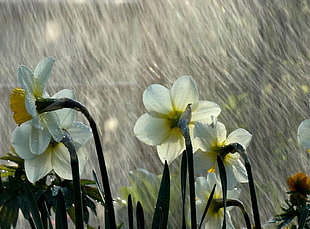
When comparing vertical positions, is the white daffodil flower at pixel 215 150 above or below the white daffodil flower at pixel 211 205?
above

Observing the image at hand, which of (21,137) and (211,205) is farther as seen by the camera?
(211,205)

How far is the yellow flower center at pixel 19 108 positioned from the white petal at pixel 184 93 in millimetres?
116

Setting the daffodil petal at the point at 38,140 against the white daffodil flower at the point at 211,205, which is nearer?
the daffodil petal at the point at 38,140

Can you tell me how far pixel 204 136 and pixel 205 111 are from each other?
0.02 metres

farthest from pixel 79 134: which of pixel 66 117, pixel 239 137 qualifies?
pixel 239 137

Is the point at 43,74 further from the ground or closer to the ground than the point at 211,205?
further from the ground

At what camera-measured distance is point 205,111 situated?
51 cm

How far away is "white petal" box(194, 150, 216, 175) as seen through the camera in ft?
1.65

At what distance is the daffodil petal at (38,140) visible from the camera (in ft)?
1.43

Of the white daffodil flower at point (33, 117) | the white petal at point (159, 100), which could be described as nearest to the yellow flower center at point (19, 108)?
the white daffodil flower at point (33, 117)

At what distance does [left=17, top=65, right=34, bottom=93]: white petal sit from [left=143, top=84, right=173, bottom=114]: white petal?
9 cm

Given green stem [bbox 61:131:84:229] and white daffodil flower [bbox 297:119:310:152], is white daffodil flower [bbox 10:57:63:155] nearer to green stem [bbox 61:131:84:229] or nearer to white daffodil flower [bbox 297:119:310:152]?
green stem [bbox 61:131:84:229]

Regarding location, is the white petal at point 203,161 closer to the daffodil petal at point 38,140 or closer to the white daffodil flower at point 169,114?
the white daffodil flower at point 169,114

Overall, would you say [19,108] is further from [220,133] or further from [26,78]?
[220,133]
